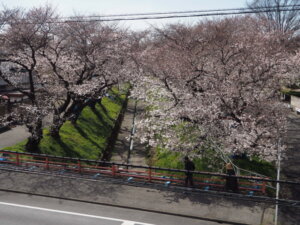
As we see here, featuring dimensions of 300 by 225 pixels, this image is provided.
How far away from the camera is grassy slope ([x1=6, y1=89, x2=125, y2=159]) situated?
1945 cm

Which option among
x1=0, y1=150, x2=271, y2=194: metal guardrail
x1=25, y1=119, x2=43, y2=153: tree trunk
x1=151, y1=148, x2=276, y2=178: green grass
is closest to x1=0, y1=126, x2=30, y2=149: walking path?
x1=25, y1=119, x2=43, y2=153: tree trunk

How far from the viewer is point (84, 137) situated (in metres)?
22.9

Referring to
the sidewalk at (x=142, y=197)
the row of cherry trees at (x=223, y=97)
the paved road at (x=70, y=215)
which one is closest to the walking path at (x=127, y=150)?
the row of cherry trees at (x=223, y=97)

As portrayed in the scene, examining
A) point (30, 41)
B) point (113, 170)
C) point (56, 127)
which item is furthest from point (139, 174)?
point (30, 41)

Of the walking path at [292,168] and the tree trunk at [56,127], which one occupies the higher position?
the tree trunk at [56,127]

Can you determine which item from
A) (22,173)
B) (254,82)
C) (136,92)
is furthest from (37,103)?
(254,82)

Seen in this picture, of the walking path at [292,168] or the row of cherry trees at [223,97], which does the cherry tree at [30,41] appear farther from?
the walking path at [292,168]

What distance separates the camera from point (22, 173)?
14.2m

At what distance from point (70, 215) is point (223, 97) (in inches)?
409

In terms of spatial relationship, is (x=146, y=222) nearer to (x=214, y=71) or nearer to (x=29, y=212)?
(x=29, y=212)

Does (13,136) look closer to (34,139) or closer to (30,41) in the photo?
(34,139)

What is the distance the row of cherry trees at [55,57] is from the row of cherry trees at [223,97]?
170 inches

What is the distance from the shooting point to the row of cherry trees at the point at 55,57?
659 inches

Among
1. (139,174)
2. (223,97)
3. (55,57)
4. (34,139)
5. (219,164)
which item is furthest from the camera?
(55,57)
